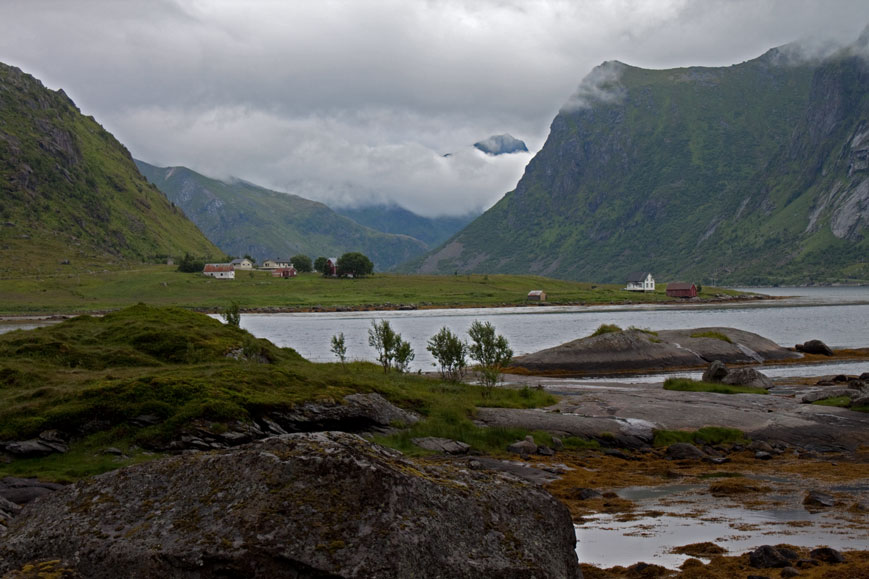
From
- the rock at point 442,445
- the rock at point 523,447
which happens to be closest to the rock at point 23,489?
the rock at point 442,445

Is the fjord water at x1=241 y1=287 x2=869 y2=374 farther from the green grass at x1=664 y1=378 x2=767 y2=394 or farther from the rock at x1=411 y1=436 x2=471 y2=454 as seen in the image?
the rock at x1=411 y1=436 x2=471 y2=454

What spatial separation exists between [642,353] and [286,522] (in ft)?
228

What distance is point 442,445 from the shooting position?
1227 inches

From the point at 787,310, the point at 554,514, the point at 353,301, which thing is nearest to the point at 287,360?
the point at 554,514

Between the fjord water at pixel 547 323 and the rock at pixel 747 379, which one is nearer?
the rock at pixel 747 379

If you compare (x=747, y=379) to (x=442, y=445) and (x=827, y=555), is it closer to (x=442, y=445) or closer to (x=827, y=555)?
(x=442, y=445)

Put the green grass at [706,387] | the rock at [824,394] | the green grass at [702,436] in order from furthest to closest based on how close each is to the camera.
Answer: the green grass at [706,387]
the rock at [824,394]
the green grass at [702,436]

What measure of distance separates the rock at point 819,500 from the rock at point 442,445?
13.4m

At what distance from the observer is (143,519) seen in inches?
424

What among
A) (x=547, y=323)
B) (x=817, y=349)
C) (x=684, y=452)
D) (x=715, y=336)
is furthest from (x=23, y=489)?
(x=547, y=323)

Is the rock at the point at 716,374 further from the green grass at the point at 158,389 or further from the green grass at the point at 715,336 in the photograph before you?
the green grass at the point at 715,336

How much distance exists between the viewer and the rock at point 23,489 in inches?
805

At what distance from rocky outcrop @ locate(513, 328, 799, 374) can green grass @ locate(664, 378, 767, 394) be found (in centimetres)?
1764

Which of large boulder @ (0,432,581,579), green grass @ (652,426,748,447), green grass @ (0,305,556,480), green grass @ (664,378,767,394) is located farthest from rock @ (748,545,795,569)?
green grass @ (664,378,767,394)
